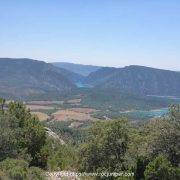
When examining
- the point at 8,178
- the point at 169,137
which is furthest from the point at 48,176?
the point at 169,137

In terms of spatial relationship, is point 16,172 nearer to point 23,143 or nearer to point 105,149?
point 105,149

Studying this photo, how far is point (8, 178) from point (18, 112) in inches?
978

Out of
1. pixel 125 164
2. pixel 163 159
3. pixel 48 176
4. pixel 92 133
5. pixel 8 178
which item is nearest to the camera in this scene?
pixel 8 178

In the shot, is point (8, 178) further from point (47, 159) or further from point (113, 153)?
point (47, 159)

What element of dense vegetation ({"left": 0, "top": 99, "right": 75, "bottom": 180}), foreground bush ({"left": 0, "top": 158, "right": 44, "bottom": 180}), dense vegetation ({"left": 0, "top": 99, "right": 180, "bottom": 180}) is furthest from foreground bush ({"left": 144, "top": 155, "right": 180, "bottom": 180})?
dense vegetation ({"left": 0, "top": 99, "right": 75, "bottom": 180})

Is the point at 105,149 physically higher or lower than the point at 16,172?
lower

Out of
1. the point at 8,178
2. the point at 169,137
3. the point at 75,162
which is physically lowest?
the point at 75,162

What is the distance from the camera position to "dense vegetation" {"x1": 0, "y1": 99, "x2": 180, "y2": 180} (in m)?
35.2

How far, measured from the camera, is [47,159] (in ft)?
175

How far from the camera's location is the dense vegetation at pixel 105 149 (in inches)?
1385

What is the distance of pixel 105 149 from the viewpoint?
151 ft

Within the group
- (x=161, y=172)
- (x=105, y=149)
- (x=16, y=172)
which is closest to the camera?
(x=16, y=172)

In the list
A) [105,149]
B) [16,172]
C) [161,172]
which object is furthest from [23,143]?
[161,172]

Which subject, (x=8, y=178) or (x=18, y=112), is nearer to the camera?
(x=8, y=178)
